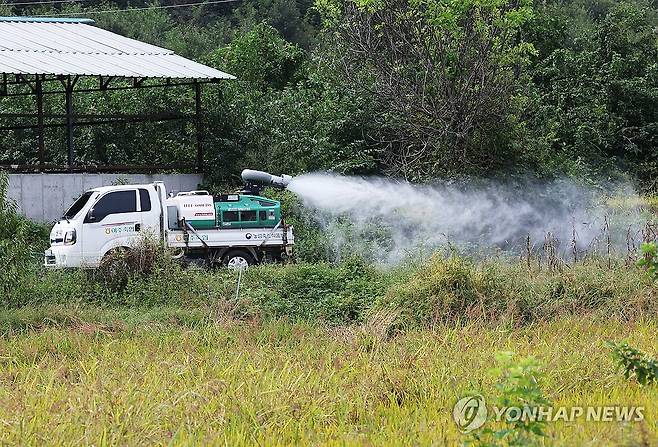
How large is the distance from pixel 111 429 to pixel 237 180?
1769cm

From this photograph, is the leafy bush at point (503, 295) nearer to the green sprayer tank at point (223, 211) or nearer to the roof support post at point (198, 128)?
the green sprayer tank at point (223, 211)

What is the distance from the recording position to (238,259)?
19094mm

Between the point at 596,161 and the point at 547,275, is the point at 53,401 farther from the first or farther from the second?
the point at 596,161

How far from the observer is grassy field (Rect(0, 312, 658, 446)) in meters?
8.16

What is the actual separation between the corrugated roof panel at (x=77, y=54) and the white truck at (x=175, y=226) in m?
4.31

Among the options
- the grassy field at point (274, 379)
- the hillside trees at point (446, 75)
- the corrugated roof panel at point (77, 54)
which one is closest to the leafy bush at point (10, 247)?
the grassy field at point (274, 379)

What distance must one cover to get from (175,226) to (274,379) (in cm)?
933

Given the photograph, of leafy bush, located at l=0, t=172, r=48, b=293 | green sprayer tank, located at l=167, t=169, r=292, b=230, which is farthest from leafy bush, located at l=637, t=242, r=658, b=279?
green sprayer tank, located at l=167, t=169, r=292, b=230

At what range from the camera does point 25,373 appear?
10742 mm

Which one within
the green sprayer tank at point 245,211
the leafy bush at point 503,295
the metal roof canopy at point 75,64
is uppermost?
the metal roof canopy at point 75,64

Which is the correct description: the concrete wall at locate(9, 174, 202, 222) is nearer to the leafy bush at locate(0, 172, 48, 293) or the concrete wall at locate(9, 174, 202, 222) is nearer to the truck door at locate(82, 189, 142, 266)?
the truck door at locate(82, 189, 142, 266)

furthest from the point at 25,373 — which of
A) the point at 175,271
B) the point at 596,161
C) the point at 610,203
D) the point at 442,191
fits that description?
the point at 596,161

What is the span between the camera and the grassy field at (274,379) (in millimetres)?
8164

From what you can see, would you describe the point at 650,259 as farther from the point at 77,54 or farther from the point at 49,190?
the point at 77,54
